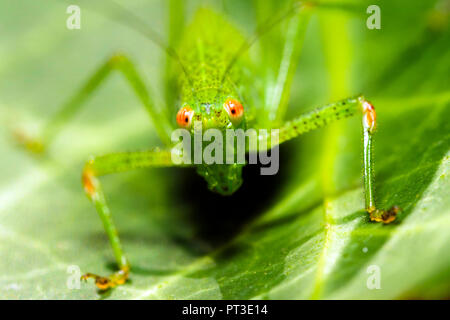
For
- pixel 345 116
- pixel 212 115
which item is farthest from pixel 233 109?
pixel 345 116

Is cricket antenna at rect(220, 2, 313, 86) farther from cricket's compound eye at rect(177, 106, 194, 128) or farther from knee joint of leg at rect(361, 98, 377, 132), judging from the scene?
knee joint of leg at rect(361, 98, 377, 132)

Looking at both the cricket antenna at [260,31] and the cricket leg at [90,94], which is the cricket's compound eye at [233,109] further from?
the cricket leg at [90,94]

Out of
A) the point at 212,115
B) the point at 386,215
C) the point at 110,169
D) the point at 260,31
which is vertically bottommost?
the point at 386,215

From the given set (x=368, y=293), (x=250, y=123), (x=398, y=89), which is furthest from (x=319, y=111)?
(x=368, y=293)

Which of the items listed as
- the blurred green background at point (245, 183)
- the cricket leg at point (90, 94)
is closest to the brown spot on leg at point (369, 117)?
the blurred green background at point (245, 183)

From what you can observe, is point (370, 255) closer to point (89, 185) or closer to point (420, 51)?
point (89, 185)

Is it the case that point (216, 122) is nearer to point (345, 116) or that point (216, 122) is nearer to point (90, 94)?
point (345, 116)
